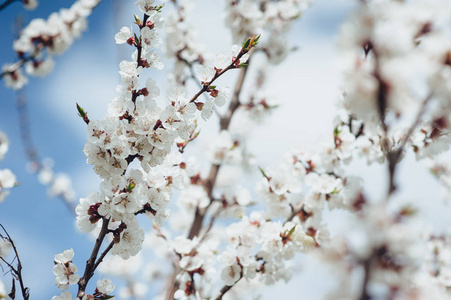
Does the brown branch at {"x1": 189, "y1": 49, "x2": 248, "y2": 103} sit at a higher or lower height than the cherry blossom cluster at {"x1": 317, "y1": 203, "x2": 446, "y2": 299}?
higher

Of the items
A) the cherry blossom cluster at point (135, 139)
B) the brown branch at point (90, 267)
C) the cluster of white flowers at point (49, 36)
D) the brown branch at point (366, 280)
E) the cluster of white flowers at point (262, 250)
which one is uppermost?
the cluster of white flowers at point (49, 36)

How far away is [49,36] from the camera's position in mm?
4996

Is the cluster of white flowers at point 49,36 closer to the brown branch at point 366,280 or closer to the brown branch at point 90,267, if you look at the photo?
the brown branch at point 90,267

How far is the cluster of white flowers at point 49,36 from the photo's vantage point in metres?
4.84

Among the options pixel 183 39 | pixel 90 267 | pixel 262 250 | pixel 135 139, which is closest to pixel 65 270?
pixel 90 267

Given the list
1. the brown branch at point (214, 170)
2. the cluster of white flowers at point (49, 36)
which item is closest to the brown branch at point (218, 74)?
the brown branch at point (214, 170)

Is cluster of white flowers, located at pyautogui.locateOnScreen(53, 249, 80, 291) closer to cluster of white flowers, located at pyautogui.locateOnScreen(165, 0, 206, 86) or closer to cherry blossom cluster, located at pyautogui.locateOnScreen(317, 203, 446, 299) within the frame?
cherry blossom cluster, located at pyautogui.locateOnScreen(317, 203, 446, 299)

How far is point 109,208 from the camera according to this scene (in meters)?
1.85

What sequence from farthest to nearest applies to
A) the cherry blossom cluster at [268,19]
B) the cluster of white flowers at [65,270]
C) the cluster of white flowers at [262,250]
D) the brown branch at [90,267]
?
the cherry blossom cluster at [268,19] → the cluster of white flowers at [262,250] → the cluster of white flowers at [65,270] → the brown branch at [90,267]

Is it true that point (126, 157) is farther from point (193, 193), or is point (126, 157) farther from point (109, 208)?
point (193, 193)

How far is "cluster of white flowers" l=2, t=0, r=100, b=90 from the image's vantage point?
191 inches

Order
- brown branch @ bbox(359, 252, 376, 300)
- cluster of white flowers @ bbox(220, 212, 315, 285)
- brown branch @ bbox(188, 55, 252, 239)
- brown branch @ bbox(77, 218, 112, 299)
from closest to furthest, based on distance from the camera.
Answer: brown branch @ bbox(359, 252, 376, 300) < brown branch @ bbox(77, 218, 112, 299) < cluster of white flowers @ bbox(220, 212, 315, 285) < brown branch @ bbox(188, 55, 252, 239)

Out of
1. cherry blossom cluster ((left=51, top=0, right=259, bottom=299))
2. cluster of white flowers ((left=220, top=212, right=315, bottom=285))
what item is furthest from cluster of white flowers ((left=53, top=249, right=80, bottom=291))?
cluster of white flowers ((left=220, top=212, right=315, bottom=285))

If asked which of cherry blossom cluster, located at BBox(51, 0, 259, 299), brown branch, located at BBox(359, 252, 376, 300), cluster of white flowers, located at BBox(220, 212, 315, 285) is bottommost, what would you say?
cluster of white flowers, located at BBox(220, 212, 315, 285)
